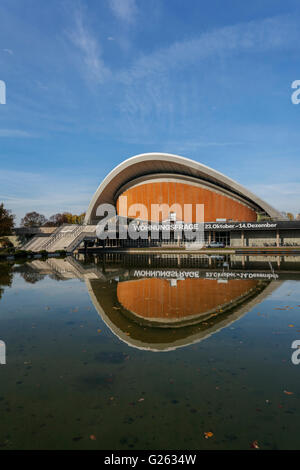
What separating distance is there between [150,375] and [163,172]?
5036 cm

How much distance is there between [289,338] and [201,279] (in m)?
9.64

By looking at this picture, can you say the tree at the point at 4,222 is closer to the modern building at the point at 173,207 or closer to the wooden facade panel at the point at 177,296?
the modern building at the point at 173,207

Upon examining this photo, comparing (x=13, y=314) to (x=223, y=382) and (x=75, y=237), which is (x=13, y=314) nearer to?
(x=223, y=382)

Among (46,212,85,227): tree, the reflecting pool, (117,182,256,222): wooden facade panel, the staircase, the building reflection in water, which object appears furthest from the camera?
(46,212,85,227): tree

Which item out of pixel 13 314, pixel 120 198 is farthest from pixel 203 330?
pixel 120 198

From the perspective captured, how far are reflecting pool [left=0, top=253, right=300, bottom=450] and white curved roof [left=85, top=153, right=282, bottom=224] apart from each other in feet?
127

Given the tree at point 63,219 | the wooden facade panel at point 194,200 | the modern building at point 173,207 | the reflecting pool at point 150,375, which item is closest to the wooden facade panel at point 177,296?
the reflecting pool at point 150,375

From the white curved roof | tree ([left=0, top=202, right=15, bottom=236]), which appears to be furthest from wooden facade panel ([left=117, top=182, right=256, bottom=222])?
tree ([left=0, top=202, right=15, bottom=236])

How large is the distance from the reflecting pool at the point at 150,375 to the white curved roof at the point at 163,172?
3865 cm

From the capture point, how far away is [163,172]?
176 ft

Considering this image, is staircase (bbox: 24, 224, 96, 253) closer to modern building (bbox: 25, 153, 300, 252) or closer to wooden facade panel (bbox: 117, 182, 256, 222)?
modern building (bbox: 25, 153, 300, 252)

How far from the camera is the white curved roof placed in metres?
47.2

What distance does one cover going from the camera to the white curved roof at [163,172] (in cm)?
4716
